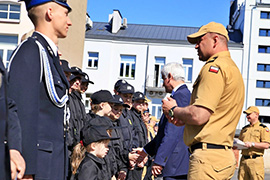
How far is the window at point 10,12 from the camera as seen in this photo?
2478 centimetres

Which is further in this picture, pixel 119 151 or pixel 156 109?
pixel 156 109

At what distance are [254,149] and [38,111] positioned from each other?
890 cm

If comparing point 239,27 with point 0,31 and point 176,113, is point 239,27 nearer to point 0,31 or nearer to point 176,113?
point 0,31

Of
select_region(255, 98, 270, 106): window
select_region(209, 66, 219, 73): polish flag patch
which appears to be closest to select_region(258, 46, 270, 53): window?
select_region(255, 98, 270, 106): window

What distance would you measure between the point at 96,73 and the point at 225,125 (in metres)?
40.6

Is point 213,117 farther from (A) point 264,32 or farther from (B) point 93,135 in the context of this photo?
(A) point 264,32

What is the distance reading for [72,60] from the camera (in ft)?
80.6

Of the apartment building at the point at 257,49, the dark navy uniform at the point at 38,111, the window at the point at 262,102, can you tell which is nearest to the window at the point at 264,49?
the apartment building at the point at 257,49

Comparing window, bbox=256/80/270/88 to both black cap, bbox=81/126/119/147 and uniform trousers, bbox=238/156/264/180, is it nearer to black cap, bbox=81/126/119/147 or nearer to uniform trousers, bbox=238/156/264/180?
uniform trousers, bbox=238/156/264/180

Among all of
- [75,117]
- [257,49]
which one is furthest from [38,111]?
[257,49]

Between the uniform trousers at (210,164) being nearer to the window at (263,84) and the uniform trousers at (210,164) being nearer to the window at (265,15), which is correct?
the window at (263,84)

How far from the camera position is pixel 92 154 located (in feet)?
17.8

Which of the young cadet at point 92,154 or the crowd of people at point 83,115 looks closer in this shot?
the crowd of people at point 83,115

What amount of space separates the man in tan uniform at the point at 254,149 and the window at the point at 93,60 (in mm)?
33786
